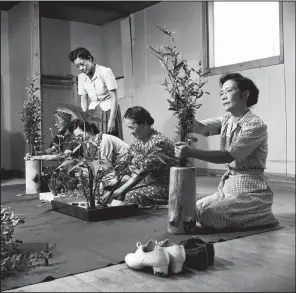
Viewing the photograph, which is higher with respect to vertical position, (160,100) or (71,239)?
(160,100)

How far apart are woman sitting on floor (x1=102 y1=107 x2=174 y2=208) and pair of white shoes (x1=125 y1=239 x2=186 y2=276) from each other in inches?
48.9

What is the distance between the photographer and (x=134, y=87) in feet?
24.3

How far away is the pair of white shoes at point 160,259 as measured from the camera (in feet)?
6.16

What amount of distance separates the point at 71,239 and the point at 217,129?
4.00 feet

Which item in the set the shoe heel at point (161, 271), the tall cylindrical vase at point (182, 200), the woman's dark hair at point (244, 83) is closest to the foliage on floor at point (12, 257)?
the shoe heel at point (161, 271)

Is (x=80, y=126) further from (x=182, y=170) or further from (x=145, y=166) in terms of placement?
(x=182, y=170)

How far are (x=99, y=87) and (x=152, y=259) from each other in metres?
2.98

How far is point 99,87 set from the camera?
4602mm

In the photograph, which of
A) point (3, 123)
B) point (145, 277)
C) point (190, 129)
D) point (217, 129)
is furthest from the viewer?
point (3, 123)

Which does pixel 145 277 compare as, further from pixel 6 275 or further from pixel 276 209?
pixel 276 209

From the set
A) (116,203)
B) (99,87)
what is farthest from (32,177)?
(116,203)

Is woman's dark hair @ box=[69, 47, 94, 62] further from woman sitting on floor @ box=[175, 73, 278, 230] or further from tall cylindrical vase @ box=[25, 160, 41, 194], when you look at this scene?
woman sitting on floor @ box=[175, 73, 278, 230]

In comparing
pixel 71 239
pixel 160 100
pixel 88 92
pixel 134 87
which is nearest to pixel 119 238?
pixel 71 239

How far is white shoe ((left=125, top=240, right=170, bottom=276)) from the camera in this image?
1875mm
